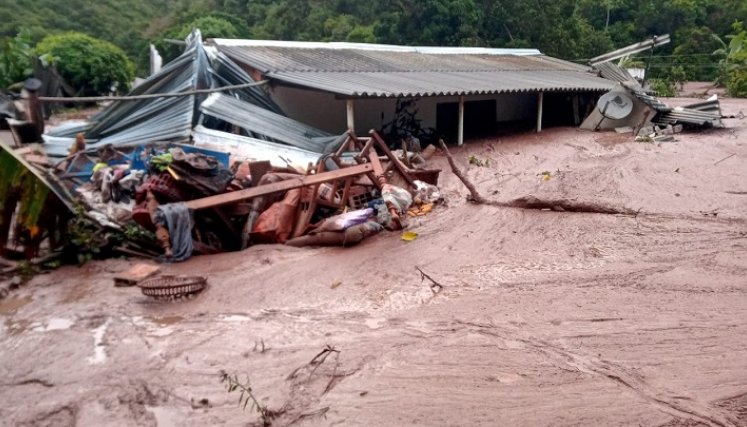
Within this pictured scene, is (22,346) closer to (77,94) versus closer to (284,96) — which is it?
(284,96)

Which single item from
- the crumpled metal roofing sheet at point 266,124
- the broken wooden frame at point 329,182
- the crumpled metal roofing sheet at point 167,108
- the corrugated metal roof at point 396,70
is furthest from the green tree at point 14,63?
the broken wooden frame at point 329,182

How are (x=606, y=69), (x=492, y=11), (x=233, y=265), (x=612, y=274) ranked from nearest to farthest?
(x=612, y=274) < (x=233, y=265) < (x=606, y=69) < (x=492, y=11)

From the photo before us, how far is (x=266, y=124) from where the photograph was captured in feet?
35.0

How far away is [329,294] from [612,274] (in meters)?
2.79

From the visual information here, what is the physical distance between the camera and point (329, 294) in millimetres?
5625

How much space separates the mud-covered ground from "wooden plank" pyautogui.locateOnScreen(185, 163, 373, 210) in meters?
0.72

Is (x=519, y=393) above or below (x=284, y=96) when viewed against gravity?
below

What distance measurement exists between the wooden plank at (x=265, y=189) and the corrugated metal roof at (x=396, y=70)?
3.69 m

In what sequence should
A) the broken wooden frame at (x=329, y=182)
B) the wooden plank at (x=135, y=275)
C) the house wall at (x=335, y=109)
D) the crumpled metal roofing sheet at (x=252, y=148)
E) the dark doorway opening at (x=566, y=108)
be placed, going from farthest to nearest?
1. the dark doorway opening at (x=566, y=108)
2. the house wall at (x=335, y=109)
3. the crumpled metal roofing sheet at (x=252, y=148)
4. the broken wooden frame at (x=329, y=182)
5. the wooden plank at (x=135, y=275)

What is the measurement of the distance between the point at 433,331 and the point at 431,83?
971cm

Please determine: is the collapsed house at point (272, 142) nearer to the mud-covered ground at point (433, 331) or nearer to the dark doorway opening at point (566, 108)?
the dark doorway opening at point (566, 108)

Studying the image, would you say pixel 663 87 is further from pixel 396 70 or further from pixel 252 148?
pixel 252 148

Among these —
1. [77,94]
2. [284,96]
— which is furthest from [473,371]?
[77,94]

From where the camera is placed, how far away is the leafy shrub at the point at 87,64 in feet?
69.7
